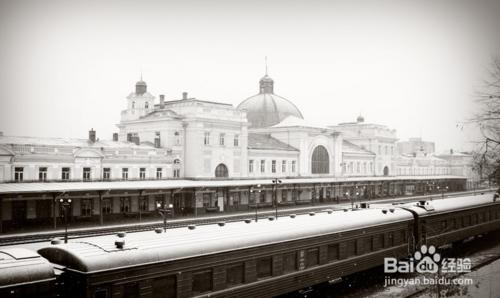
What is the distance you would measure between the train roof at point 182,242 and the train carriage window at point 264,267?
0.54 metres

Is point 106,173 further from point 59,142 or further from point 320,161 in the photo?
point 320,161

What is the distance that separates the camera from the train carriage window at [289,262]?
49.9 ft

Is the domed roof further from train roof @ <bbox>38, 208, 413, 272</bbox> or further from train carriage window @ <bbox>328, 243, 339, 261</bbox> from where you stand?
train roof @ <bbox>38, 208, 413, 272</bbox>

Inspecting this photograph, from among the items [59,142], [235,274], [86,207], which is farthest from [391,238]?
[59,142]

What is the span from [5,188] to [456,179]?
72.5 metres

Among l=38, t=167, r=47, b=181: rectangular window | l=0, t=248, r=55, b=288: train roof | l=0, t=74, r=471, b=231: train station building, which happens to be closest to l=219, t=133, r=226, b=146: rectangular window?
l=0, t=74, r=471, b=231: train station building

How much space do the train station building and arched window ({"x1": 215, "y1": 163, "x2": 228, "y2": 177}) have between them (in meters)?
0.13

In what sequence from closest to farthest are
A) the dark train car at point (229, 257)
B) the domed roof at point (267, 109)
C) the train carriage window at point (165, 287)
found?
1. the dark train car at point (229, 257)
2. the train carriage window at point (165, 287)
3. the domed roof at point (267, 109)

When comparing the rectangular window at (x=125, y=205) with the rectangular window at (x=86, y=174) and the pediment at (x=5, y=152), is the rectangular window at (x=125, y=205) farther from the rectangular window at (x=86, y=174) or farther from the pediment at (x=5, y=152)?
the pediment at (x=5, y=152)

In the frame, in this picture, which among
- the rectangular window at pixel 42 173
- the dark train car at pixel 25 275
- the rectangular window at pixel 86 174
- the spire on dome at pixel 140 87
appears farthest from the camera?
the spire on dome at pixel 140 87

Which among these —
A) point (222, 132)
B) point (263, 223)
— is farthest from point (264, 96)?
point (263, 223)

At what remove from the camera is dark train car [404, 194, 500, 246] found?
75.1 feet

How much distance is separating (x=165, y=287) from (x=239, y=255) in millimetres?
2617

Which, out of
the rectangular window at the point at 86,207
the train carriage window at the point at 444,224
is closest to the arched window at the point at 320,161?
the rectangular window at the point at 86,207
